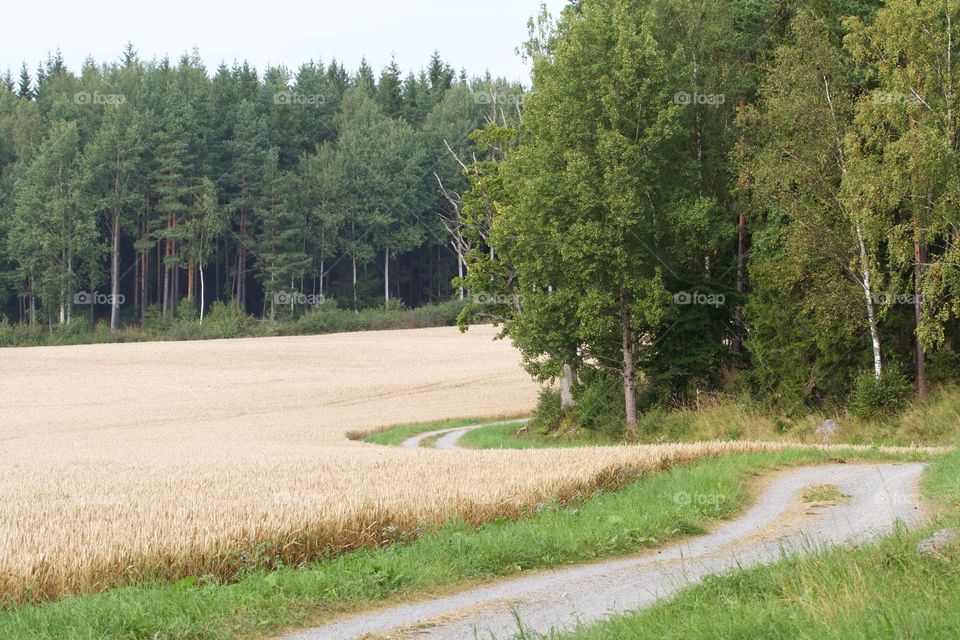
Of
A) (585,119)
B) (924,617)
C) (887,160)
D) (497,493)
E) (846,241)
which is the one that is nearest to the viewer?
(924,617)

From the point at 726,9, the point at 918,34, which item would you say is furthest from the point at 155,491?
the point at 726,9

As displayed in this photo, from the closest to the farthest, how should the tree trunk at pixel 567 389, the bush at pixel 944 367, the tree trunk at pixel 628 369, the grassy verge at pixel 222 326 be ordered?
1. the bush at pixel 944 367
2. the tree trunk at pixel 628 369
3. the tree trunk at pixel 567 389
4. the grassy verge at pixel 222 326

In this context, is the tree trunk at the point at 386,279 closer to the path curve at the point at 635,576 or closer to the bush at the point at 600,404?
the bush at the point at 600,404

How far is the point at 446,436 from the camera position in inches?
1607

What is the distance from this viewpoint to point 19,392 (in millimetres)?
55156

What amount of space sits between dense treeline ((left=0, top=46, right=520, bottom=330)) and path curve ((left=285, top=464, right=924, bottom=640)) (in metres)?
72.2

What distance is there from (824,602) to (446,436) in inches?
1338

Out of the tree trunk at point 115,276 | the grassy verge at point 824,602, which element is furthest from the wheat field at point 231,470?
the tree trunk at point 115,276

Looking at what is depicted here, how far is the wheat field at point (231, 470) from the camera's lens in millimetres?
11781

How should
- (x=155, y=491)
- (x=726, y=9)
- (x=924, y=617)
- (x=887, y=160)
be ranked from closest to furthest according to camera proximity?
(x=924, y=617)
(x=155, y=491)
(x=887, y=160)
(x=726, y=9)

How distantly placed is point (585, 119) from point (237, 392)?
2939 centimetres

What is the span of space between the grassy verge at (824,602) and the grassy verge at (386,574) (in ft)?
11.2

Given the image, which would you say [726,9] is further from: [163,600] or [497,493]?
[163,600]

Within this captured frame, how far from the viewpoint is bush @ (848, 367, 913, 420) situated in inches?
1202
